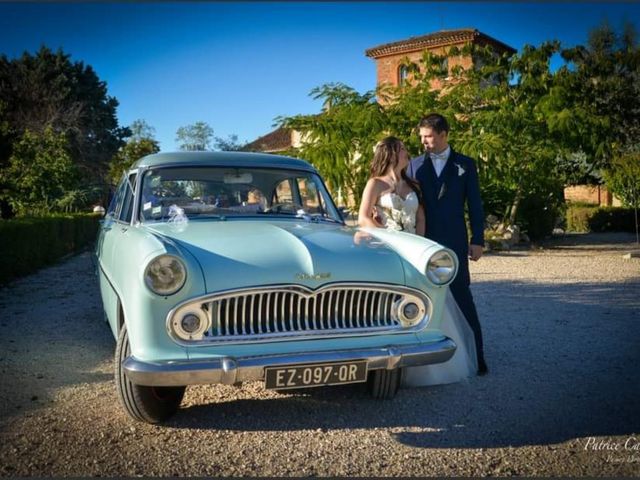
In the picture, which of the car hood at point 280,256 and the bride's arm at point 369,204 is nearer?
the car hood at point 280,256

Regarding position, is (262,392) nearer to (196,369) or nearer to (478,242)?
(196,369)

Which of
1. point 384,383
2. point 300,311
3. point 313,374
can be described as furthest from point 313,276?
point 384,383

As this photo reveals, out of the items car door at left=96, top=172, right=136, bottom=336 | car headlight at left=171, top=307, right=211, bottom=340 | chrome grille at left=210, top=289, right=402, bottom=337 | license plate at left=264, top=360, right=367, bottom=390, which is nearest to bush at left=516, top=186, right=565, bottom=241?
car door at left=96, top=172, right=136, bottom=336

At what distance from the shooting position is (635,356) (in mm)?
5062

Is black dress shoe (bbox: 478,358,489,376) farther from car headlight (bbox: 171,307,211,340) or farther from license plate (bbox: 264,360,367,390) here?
car headlight (bbox: 171,307,211,340)

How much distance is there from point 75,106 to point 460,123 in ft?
104

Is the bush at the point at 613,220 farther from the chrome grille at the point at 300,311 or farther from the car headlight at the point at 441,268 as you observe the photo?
the chrome grille at the point at 300,311

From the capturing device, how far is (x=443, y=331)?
407cm

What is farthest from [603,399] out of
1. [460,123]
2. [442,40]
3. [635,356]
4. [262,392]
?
[442,40]

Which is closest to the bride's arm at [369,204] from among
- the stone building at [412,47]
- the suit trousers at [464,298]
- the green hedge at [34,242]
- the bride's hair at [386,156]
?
the bride's hair at [386,156]

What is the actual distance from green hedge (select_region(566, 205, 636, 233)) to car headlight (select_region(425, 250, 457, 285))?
19.0m

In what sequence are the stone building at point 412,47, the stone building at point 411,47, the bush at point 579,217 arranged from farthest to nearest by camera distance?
1. the stone building at point 411,47
2. the stone building at point 412,47
3. the bush at point 579,217

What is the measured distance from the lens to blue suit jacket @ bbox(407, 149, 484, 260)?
4.58 metres

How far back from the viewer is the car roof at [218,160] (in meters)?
4.74
